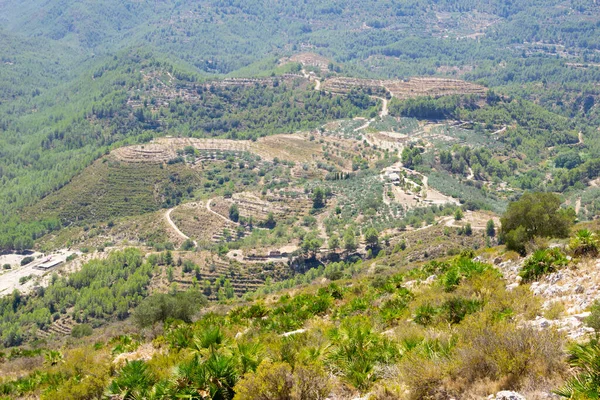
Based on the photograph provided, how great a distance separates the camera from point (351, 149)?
131 meters

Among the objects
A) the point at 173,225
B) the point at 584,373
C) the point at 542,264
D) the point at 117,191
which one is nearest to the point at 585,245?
the point at 542,264

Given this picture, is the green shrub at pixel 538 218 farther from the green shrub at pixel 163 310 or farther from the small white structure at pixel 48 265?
the small white structure at pixel 48 265

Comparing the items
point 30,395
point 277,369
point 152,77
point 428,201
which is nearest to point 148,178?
point 428,201

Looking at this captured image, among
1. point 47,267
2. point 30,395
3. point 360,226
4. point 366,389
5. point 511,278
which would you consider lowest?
point 47,267

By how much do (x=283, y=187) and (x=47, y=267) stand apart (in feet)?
154

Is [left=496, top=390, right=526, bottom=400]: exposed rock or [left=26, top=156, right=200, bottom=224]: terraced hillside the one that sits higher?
[left=496, top=390, right=526, bottom=400]: exposed rock

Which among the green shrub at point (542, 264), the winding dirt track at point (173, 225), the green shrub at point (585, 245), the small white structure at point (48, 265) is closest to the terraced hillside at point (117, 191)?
the winding dirt track at point (173, 225)

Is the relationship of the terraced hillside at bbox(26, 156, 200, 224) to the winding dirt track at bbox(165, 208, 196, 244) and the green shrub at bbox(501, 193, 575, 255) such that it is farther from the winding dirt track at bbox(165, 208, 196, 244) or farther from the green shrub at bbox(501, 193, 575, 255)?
the green shrub at bbox(501, 193, 575, 255)

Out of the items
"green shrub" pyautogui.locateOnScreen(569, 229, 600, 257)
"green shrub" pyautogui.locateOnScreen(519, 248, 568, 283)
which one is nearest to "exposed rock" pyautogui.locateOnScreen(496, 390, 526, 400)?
"green shrub" pyautogui.locateOnScreen(519, 248, 568, 283)

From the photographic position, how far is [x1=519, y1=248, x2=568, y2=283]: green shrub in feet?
69.9

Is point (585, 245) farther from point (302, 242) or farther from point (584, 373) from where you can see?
point (302, 242)

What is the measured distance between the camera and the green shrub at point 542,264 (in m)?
21.3

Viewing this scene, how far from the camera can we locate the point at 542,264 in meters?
21.7

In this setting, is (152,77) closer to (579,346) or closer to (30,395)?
(30,395)
